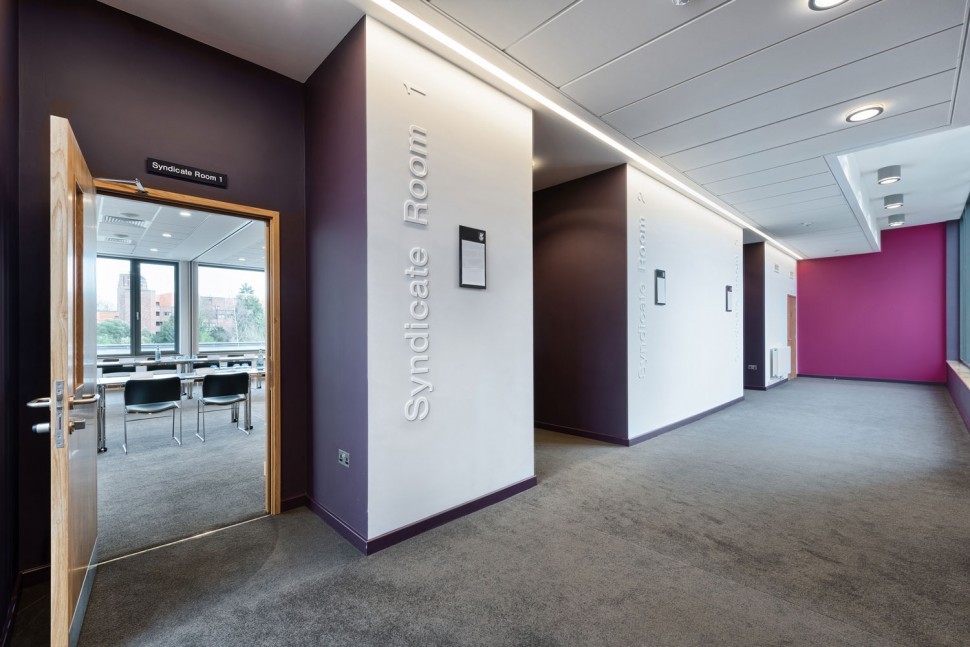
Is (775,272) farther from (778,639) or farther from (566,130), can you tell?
(778,639)

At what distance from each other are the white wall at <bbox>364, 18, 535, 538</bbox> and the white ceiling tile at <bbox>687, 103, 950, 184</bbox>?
2.79 m

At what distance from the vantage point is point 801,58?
2.96 meters

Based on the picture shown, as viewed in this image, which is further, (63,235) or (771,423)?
(771,423)

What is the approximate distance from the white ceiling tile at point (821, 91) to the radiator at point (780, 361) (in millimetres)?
6905

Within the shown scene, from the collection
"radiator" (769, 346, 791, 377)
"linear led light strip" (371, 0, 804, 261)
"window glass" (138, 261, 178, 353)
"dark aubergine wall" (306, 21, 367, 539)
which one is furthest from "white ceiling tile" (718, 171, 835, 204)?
"window glass" (138, 261, 178, 353)

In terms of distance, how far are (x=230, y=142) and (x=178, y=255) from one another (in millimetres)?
8601

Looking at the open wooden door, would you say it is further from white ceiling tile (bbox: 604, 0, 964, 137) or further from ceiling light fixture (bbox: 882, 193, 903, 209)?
Result: ceiling light fixture (bbox: 882, 193, 903, 209)

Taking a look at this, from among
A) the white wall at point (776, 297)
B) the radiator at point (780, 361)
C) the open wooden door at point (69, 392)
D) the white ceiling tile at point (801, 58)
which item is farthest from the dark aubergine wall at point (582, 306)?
the radiator at point (780, 361)

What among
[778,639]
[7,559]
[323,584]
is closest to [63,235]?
[7,559]

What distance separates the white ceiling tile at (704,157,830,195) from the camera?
193 inches

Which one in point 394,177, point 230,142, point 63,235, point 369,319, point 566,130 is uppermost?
point 566,130

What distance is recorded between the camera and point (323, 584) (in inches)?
88.3

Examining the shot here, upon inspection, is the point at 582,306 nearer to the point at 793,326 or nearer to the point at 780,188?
the point at 780,188

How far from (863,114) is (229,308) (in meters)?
12.7
